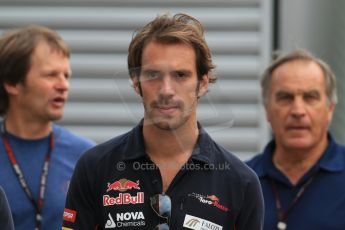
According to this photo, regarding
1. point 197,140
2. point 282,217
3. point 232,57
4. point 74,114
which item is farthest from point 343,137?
point 197,140

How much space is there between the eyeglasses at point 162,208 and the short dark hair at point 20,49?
7.79 ft

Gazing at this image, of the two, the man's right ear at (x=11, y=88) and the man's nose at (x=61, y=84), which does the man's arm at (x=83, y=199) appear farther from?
the man's right ear at (x=11, y=88)

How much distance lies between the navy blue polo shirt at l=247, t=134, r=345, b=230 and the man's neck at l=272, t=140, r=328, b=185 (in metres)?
0.04

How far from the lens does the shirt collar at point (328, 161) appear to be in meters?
5.86

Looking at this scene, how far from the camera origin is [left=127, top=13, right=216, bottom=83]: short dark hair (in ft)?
14.4

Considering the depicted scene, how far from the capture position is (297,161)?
19.9 ft

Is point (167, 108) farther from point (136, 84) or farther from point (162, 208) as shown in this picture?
point (162, 208)

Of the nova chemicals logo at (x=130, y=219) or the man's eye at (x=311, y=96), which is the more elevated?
the man's eye at (x=311, y=96)

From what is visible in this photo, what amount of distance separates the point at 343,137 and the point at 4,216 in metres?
4.30

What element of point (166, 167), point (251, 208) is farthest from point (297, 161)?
point (166, 167)

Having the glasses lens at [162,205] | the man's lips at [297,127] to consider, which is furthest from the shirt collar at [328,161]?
the glasses lens at [162,205]

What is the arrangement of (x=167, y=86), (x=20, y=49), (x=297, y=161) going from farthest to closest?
1. (x=20, y=49)
2. (x=297, y=161)
3. (x=167, y=86)

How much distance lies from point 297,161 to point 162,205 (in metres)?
1.89

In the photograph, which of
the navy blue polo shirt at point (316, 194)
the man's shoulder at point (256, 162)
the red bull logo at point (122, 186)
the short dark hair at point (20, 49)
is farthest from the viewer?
the short dark hair at point (20, 49)
